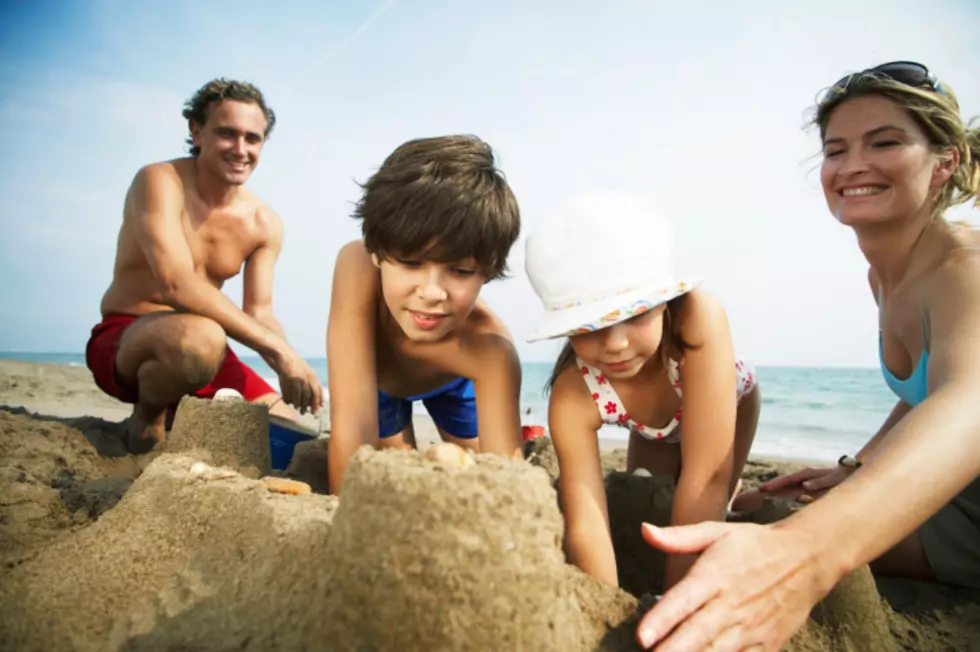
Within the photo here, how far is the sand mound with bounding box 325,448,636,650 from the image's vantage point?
0.99 metres

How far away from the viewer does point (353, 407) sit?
2.42 metres

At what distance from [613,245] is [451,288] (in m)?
0.57

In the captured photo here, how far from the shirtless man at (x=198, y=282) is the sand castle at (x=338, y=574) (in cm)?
132

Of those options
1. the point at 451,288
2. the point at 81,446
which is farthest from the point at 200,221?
the point at 451,288

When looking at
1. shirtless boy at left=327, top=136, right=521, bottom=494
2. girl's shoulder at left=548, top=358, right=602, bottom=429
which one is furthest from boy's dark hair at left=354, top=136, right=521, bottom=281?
girl's shoulder at left=548, top=358, right=602, bottom=429

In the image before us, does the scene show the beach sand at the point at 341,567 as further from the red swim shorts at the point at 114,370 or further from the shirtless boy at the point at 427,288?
the red swim shorts at the point at 114,370

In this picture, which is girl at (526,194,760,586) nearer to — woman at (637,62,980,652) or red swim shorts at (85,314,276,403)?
woman at (637,62,980,652)

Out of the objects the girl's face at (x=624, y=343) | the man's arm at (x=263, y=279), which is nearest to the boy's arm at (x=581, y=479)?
the girl's face at (x=624, y=343)

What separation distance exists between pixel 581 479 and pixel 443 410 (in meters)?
1.63

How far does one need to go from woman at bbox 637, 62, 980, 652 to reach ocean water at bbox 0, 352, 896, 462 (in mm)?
5182

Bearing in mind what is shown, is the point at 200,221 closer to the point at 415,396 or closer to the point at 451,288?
the point at 415,396

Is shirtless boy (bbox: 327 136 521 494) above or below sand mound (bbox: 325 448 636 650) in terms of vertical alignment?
above

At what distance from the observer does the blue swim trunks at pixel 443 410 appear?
3225 millimetres

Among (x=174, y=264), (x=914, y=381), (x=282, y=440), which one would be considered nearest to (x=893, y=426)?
(x=914, y=381)
